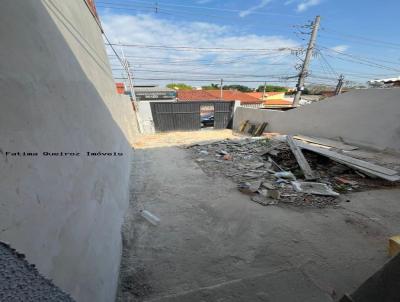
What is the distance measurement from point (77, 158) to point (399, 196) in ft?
16.0

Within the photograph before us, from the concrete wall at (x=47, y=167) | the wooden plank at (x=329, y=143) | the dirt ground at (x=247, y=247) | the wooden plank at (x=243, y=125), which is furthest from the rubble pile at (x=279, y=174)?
the wooden plank at (x=243, y=125)

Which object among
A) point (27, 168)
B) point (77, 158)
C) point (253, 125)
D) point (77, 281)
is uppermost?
point (27, 168)

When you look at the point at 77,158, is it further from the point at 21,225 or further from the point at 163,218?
the point at 163,218

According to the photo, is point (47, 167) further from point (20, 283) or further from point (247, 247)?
point (247, 247)

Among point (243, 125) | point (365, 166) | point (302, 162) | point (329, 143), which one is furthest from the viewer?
point (243, 125)

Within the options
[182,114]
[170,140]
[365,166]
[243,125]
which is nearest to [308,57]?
[243,125]

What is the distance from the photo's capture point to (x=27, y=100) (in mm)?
987

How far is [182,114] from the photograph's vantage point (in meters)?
11.7

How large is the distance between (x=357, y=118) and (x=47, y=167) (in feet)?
26.2

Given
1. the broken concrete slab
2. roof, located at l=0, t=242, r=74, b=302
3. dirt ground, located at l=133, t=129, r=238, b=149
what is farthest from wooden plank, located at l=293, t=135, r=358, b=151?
roof, located at l=0, t=242, r=74, b=302

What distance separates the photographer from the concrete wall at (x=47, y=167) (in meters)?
0.79

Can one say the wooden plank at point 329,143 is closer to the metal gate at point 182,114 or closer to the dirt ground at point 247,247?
the dirt ground at point 247,247

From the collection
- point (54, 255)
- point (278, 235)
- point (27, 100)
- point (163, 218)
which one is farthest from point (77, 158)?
point (278, 235)

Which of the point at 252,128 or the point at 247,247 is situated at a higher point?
the point at 247,247
